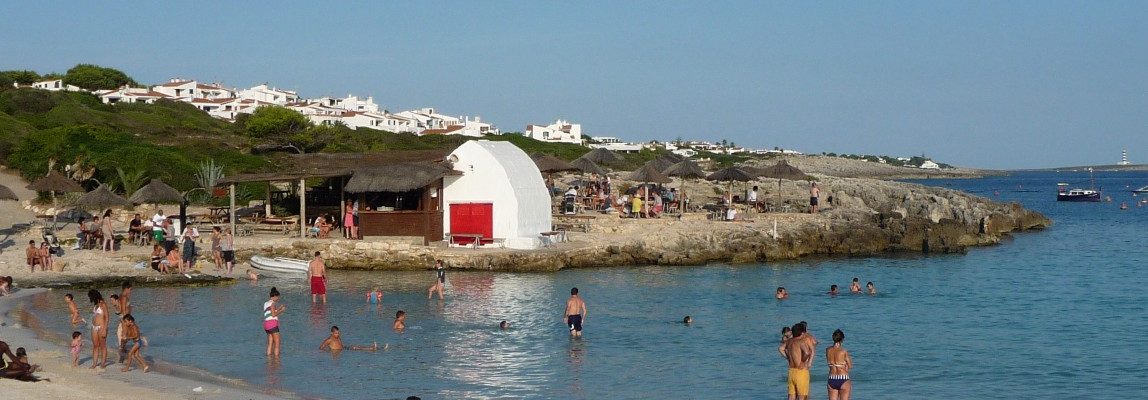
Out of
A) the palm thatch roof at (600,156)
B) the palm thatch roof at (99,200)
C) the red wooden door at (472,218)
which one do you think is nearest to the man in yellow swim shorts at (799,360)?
the red wooden door at (472,218)

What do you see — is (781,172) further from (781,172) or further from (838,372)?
(838,372)

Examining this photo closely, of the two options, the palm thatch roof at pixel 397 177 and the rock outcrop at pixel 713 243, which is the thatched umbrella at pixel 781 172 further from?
the palm thatch roof at pixel 397 177

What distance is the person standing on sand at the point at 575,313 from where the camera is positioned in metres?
21.8

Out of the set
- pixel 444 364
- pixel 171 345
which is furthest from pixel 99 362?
pixel 444 364

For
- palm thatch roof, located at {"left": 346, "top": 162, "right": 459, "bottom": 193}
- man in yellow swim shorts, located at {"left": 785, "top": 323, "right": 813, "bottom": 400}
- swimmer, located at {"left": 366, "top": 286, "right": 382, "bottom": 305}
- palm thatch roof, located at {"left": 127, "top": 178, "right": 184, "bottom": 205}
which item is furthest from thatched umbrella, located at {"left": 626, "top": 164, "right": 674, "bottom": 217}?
man in yellow swim shorts, located at {"left": 785, "top": 323, "right": 813, "bottom": 400}

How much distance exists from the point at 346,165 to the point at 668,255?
11098 mm

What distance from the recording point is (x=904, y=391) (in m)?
18.2

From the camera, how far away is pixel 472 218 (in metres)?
34.2

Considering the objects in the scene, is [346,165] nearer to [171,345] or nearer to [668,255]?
[668,255]

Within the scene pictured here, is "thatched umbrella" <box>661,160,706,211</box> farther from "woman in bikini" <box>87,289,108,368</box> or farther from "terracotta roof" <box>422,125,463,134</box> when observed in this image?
"terracotta roof" <box>422,125,463,134</box>

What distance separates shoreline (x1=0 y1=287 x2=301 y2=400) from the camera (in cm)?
1467

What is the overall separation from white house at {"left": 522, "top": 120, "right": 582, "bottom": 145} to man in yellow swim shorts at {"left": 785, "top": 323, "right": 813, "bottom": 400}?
110166mm

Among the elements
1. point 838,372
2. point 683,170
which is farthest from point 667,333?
point 683,170

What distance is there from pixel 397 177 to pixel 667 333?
41.6 feet
